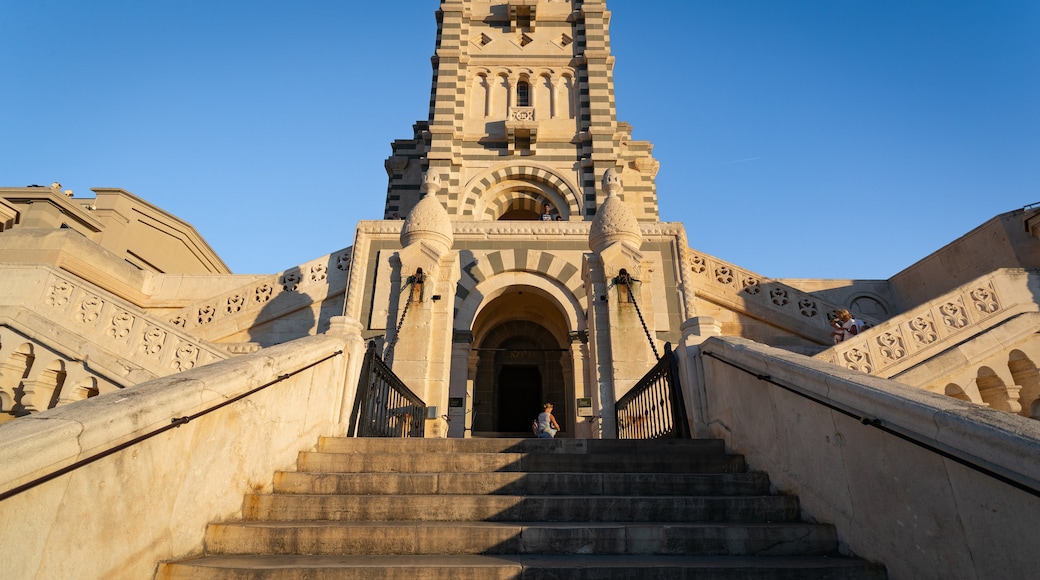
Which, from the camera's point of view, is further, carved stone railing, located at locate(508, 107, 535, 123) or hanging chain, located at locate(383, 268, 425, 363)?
carved stone railing, located at locate(508, 107, 535, 123)

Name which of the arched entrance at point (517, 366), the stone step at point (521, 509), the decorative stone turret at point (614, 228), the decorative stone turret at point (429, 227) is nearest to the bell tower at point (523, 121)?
the arched entrance at point (517, 366)

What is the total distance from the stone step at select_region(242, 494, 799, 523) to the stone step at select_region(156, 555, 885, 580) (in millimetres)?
704

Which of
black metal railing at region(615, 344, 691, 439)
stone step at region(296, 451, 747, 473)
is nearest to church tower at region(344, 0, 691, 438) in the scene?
black metal railing at region(615, 344, 691, 439)

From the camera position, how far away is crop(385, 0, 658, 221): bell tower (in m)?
18.1

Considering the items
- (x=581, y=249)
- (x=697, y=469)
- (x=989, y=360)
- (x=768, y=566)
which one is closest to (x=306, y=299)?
(x=581, y=249)

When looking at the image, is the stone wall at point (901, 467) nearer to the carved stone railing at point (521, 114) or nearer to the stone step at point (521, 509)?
the stone step at point (521, 509)

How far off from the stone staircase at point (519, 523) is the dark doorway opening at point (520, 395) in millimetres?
13481

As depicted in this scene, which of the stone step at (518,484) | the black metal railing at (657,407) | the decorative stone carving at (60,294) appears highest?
the decorative stone carving at (60,294)

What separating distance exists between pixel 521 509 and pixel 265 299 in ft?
36.6

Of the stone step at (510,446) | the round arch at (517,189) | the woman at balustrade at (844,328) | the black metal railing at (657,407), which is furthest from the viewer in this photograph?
the round arch at (517,189)

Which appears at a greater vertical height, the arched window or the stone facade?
the arched window

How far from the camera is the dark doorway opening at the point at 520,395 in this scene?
1825cm

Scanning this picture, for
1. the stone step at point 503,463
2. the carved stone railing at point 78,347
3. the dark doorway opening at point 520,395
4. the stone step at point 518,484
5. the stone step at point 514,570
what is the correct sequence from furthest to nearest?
the dark doorway opening at point 520,395, the carved stone railing at point 78,347, the stone step at point 503,463, the stone step at point 518,484, the stone step at point 514,570

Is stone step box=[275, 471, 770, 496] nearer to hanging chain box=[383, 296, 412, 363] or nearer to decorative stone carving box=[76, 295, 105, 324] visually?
hanging chain box=[383, 296, 412, 363]
